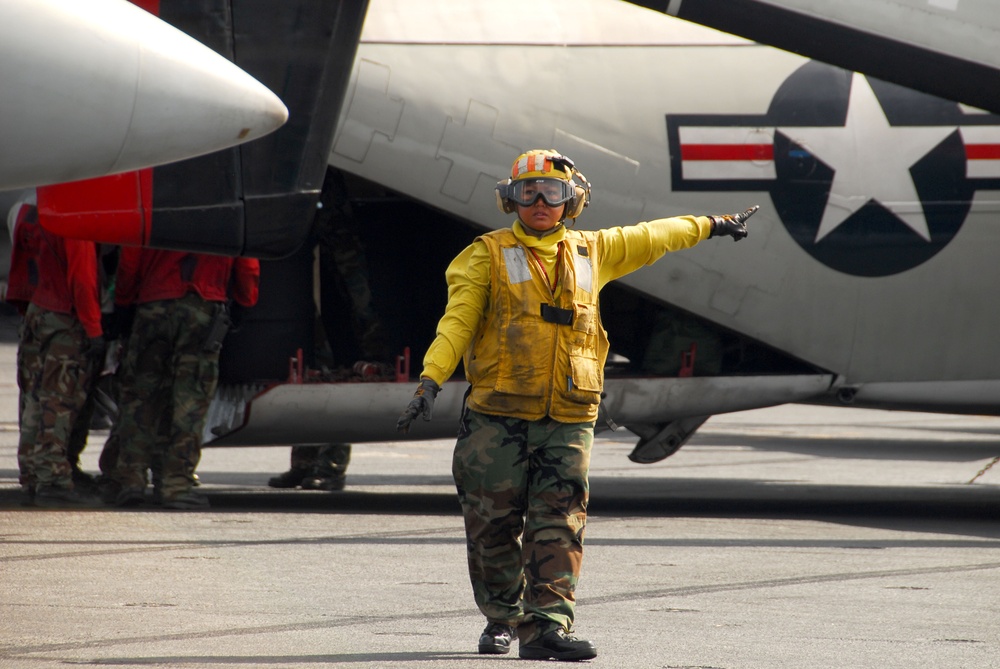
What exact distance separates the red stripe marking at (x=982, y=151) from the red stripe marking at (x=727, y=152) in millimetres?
1362

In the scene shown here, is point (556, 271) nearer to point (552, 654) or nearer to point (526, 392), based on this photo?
point (526, 392)

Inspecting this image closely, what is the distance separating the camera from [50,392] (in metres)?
10.3

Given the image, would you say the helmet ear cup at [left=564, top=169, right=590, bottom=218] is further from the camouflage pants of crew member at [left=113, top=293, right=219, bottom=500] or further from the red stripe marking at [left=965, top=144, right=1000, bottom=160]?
the red stripe marking at [left=965, top=144, right=1000, bottom=160]

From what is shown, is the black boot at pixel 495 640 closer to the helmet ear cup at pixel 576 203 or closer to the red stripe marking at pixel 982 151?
the helmet ear cup at pixel 576 203

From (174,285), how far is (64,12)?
17.7 ft

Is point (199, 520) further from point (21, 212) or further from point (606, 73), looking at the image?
point (606, 73)

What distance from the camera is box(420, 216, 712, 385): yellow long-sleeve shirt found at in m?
6.09

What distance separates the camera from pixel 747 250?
1085cm

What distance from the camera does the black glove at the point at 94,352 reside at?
10.4 meters

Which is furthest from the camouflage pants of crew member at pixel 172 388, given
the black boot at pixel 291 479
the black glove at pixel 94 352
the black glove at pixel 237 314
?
the black boot at pixel 291 479

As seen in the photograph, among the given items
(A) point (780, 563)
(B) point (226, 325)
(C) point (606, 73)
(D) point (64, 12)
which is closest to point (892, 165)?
(C) point (606, 73)

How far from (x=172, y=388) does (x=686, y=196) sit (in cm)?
366

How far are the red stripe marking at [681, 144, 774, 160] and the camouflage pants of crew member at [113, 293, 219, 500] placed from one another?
3360 millimetres

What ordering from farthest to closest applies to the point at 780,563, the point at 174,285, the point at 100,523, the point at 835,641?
the point at 174,285 → the point at 100,523 → the point at 780,563 → the point at 835,641
